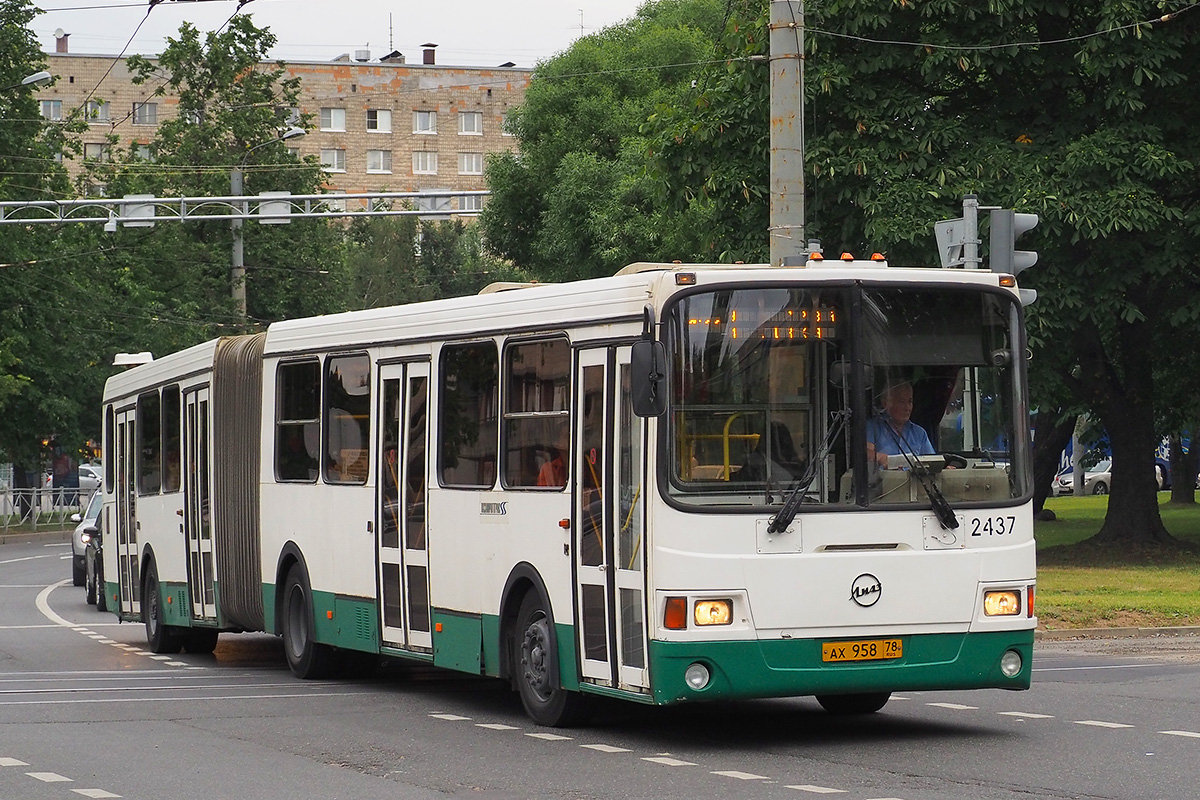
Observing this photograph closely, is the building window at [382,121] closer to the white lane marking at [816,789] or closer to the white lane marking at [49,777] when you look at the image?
the white lane marking at [49,777]

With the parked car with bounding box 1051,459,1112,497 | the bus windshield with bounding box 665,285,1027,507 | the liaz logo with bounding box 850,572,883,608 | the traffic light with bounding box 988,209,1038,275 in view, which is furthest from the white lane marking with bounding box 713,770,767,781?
the parked car with bounding box 1051,459,1112,497

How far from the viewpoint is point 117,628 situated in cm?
2366

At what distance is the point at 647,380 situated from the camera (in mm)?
10609

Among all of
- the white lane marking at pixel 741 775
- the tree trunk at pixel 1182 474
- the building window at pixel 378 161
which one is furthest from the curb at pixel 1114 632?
the building window at pixel 378 161

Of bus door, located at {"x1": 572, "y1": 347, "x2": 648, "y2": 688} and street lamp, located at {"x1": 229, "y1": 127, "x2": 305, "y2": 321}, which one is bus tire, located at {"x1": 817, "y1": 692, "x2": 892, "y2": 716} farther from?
street lamp, located at {"x1": 229, "y1": 127, "x2": 305, "y2": 321}

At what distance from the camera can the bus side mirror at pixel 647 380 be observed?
34.8 ft

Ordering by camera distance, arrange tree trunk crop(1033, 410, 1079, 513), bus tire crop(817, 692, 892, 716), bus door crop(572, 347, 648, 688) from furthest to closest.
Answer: tree trunk crop(1033, 410, 1079, 513) < bus tire crop(817, 692, 892, 716) < bus door crop(572, 347, 648, 688)

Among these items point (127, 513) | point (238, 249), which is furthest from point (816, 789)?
point (238, 249)

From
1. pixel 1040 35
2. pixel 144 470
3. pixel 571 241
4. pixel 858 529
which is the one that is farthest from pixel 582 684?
pixel 571 241

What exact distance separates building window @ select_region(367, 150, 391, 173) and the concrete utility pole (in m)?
92.3

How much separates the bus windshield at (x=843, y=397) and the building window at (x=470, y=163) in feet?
329

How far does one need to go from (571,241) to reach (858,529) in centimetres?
3726

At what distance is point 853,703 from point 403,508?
349 cm

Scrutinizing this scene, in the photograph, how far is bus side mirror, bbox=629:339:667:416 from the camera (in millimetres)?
10609
